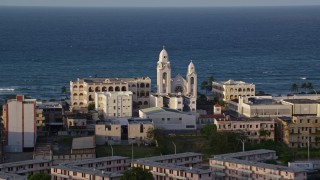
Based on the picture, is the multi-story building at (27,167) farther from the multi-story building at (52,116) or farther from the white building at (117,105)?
the white building at (117,105)

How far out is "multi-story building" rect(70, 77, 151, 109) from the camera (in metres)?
69.9

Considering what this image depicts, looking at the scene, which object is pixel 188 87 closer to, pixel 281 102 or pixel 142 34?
pixel 281 102

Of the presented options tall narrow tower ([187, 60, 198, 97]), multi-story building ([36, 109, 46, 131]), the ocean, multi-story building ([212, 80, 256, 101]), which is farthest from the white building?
the ocean

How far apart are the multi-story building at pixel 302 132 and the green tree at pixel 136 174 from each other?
14649 millimetres

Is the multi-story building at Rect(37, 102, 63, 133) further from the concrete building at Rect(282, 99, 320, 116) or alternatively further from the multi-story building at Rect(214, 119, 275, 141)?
the concrete building at Rect(282, 99, 320, 116)

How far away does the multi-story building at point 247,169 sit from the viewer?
47.5 m

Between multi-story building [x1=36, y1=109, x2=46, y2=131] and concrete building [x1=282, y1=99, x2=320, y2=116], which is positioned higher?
concrete building [x1=282, y1=99, x2=320, y2=116]

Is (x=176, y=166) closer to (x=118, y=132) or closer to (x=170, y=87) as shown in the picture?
(x=118, y=132)

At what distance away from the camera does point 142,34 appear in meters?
167

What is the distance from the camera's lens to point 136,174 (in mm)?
46406

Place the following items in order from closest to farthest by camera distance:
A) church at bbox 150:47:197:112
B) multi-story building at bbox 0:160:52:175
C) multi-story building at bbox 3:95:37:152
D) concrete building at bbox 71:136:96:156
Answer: multi-story building at bbox 0:160:52:175
concrete building at bbox 71:136:96:156
multi-story building at bbox 3:95:37:152
church at bbox 150:47:197:112

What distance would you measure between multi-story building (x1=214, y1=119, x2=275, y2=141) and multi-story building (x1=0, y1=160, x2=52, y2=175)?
12625mm

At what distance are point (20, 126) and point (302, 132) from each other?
14.6m

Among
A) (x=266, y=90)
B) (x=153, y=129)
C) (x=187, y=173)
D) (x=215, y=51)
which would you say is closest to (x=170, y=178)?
(x=187, y=173)
